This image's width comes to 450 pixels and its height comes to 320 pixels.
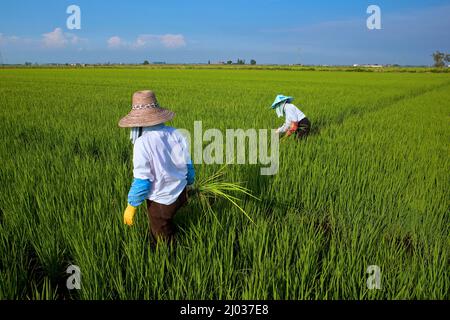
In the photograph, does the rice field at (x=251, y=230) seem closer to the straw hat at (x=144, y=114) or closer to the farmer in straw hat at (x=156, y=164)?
the farmer in straw hat at (x=156, y=164)

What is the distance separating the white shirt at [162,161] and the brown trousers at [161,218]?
0.10ft

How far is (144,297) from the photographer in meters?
1.16

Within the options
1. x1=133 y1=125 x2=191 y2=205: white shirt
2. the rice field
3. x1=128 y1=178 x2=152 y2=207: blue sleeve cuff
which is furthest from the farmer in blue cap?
x1=128 y1=178 x2=152 y2=207: blue sleeve cuff

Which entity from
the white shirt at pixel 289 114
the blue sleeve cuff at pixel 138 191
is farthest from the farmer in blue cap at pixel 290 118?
the blue sleeve cuff at pixel 138 191

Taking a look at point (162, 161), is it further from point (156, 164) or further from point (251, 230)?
point (251, 230)

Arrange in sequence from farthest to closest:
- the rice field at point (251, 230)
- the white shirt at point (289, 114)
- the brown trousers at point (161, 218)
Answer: the white shirt at point (289, 114) → the brown trousers at point (161, 218) → the rice field at point (251, 230)

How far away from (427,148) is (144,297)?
3.69 m

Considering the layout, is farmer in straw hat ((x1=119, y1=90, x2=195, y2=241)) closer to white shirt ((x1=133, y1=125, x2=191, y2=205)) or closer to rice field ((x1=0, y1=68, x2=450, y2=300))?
white shirt ((x1=133, y1=125, x2=191, y2=205))

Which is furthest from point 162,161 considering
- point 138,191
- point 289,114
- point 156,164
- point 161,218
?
point 289,114

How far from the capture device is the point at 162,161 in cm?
143

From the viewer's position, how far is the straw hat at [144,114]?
1.38 m
